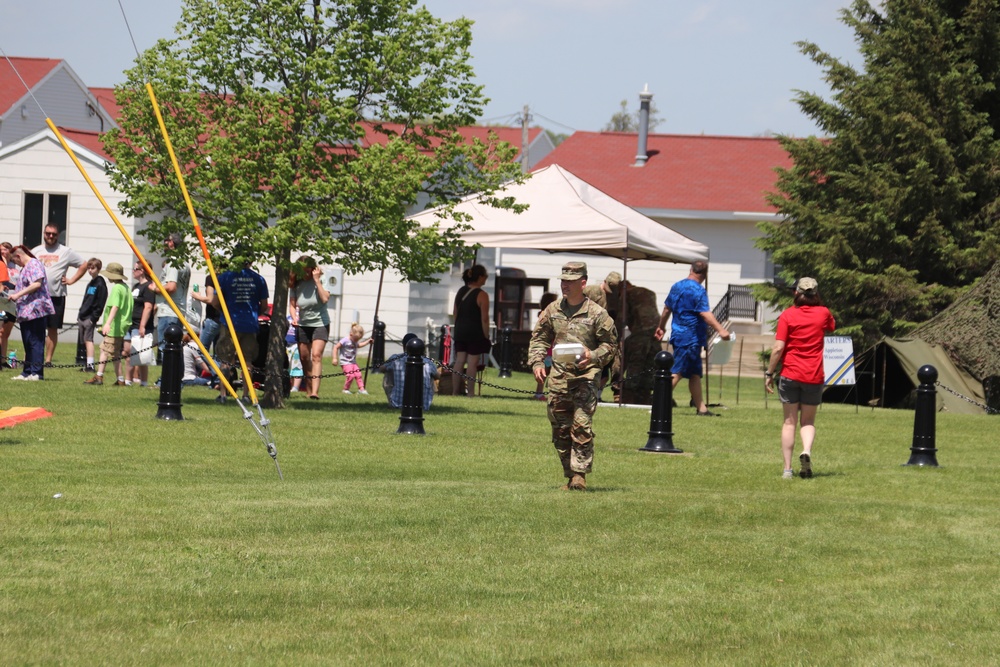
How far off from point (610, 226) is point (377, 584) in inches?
518

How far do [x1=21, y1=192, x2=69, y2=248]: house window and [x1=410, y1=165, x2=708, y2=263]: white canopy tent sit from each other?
50.6 feet

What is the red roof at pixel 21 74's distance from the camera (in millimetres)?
42000

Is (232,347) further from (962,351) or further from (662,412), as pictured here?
(962,351)

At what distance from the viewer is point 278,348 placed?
17.7 meters

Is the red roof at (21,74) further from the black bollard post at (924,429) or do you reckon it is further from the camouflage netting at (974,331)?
the black bollard post at (924,429)

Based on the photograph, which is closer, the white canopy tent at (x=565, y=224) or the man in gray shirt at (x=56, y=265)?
the white canopy tent at (x=565, y=224)

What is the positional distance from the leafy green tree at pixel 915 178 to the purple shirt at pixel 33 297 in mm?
14724

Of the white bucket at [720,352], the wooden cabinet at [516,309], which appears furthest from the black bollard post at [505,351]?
the white bucket at [720,352]

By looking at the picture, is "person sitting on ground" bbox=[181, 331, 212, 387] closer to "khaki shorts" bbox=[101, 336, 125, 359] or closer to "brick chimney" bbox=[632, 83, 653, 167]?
"khaki shorts" bbox=[101, 336, 125, 359]

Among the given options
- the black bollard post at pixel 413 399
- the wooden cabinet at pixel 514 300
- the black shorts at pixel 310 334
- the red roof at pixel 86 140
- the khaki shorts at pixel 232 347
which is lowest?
the black bollard post at pixel 413 399

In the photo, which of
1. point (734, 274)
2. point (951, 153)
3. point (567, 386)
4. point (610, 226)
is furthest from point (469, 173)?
point (734, 274)

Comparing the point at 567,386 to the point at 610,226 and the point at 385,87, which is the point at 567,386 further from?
the point at 610,226

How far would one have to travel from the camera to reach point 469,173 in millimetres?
17859

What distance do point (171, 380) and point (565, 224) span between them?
23.5 feet
